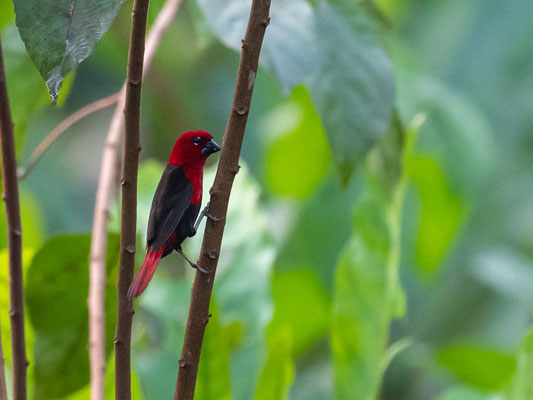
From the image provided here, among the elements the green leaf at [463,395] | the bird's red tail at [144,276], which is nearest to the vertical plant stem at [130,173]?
the bird's red tail at [144,276]

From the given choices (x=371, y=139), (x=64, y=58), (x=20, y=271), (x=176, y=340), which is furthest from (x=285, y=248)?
(x=64, y=58)

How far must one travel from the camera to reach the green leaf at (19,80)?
21.1 inches

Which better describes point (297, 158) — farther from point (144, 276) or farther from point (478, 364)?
point (144, 276)

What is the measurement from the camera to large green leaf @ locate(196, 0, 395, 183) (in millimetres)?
442

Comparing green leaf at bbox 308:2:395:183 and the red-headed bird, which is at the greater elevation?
green leaf at bbox 308:2:395:183

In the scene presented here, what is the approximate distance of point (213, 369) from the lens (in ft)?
1.67

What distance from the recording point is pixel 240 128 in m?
0.29

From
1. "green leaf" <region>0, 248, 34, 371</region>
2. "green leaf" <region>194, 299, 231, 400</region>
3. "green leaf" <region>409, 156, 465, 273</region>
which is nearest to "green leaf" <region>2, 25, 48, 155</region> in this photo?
"green leaf" <region>0, 248, 34, 371</region>

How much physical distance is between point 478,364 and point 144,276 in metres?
0.73

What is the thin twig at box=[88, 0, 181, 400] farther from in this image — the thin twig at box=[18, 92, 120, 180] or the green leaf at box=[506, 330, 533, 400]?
the green leaf at box=[506, 330, 533, 400]

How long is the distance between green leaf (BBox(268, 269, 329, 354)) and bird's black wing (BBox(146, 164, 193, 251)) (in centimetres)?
62

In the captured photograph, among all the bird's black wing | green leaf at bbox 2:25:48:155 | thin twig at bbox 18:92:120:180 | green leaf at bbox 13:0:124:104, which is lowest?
the bird's black wing

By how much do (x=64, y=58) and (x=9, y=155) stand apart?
0.16m

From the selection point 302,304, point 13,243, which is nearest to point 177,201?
point 13,243
